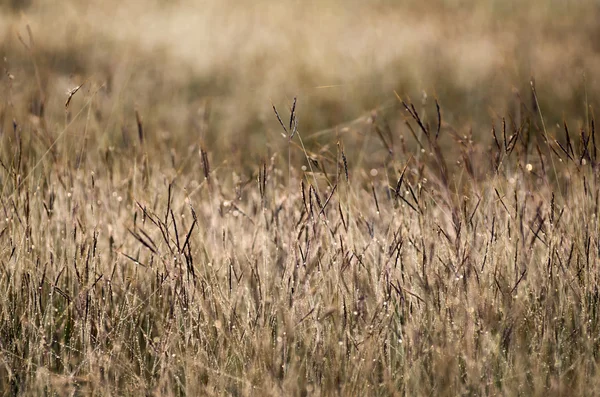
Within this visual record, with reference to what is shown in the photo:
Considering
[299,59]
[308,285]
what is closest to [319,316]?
[308,285]

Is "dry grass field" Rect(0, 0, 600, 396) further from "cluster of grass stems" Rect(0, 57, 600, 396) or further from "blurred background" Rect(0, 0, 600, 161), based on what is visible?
"blurred background" Rect(0, 0, 600, 161)

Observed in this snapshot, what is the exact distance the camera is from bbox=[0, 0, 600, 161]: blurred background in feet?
16.9

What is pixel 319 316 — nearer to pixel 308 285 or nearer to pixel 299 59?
pixel 308 285

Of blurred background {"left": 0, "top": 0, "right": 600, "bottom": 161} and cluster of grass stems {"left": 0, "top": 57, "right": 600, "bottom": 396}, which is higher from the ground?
blurred background {"left": 0, "top": 0, "right": 600, "bottom": 161}

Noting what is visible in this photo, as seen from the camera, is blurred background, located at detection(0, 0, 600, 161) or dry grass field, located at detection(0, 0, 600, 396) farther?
blurred background, located at detection(0, 0, 600, 161)

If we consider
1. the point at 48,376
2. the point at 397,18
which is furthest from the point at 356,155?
the point at 397,18

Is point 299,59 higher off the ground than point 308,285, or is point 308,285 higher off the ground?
point 299,59

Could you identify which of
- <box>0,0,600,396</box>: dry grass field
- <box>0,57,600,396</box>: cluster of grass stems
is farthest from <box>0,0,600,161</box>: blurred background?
<box>0,57,600,396</box>: cluster of grass stems

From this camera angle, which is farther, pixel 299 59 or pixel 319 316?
pixel 299 59

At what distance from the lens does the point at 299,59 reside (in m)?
6.36

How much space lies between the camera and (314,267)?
6.13 ft

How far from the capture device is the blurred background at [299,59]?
16.9 ft

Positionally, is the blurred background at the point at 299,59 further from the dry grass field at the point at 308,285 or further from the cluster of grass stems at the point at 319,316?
the cluster of grass stems at the point at 319,316

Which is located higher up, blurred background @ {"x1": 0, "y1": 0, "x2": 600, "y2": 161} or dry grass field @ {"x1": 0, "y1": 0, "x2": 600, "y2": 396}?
blurred background @ {"x1": 0, "y1": 0, "x2": 600, "y2": 161}
